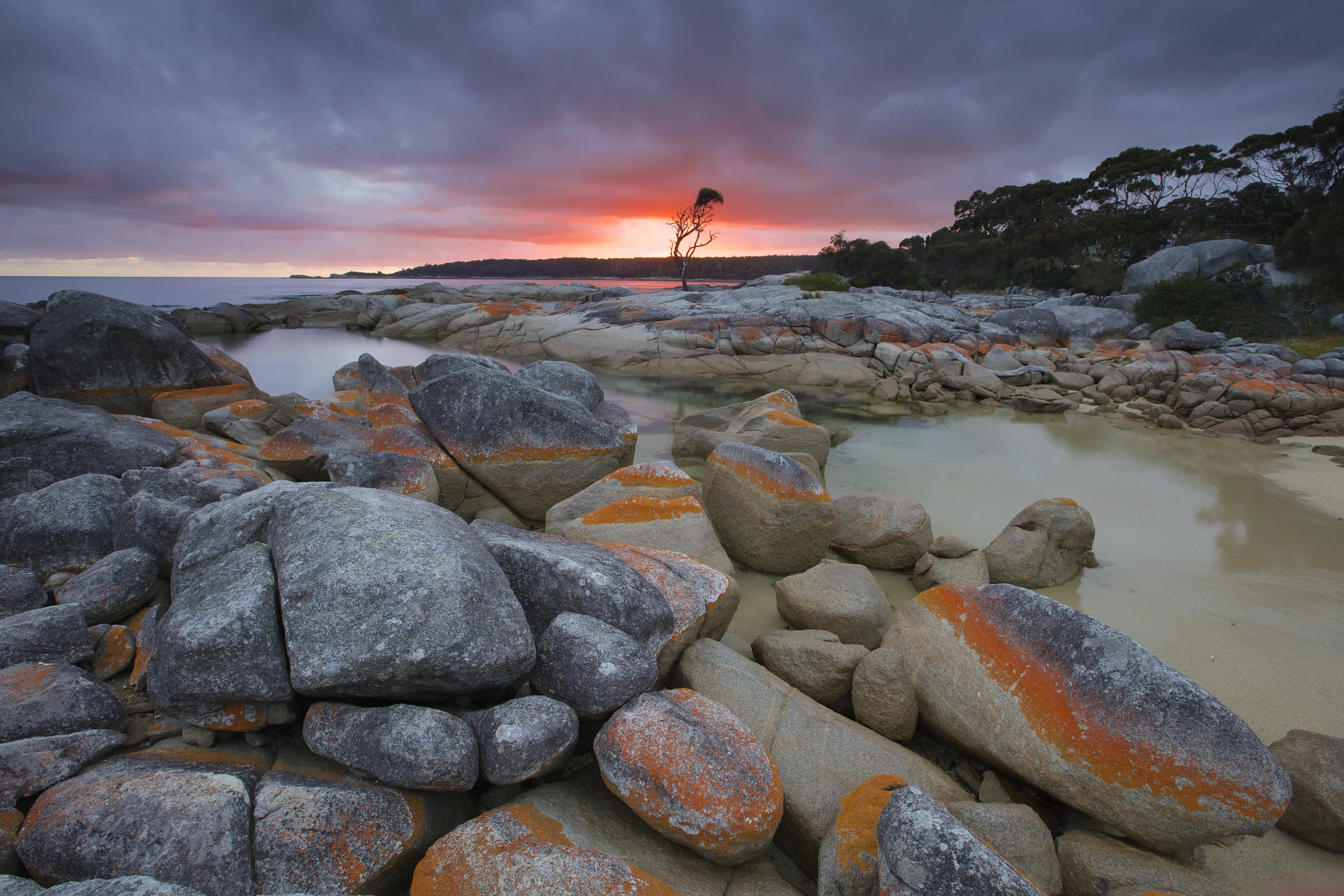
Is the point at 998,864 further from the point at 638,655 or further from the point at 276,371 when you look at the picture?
the point at 276,371

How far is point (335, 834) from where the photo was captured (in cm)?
216

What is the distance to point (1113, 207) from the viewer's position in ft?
128

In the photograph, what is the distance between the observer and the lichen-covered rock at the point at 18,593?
3002 mm

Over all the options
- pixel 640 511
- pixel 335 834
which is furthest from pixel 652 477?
pixel 335 834

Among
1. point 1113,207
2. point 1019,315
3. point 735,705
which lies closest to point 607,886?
point 735,705

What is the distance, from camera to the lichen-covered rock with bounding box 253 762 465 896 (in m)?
2.08

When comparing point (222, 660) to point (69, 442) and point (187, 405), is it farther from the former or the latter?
point (187, 405)

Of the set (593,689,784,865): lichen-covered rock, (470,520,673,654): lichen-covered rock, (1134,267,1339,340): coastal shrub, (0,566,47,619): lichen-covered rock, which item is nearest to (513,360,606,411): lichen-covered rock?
(470,520,673,654): lichen-covered rock

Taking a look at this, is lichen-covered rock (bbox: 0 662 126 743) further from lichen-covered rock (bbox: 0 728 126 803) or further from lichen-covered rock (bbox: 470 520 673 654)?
lichen-covered rock (bbox: 470 520 673 654)

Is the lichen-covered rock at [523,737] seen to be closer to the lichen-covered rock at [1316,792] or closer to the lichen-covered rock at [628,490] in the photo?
the lichen-covered rock at [628,490]

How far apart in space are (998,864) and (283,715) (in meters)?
2.77

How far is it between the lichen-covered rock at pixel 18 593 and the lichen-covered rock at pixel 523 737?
2.51m

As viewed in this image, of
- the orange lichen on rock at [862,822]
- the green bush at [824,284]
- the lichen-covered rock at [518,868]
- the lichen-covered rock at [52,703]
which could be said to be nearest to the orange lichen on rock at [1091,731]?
the orange lichen on rock at [862,822]

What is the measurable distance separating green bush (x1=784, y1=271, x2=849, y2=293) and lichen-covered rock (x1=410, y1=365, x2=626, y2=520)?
21.0 metres
